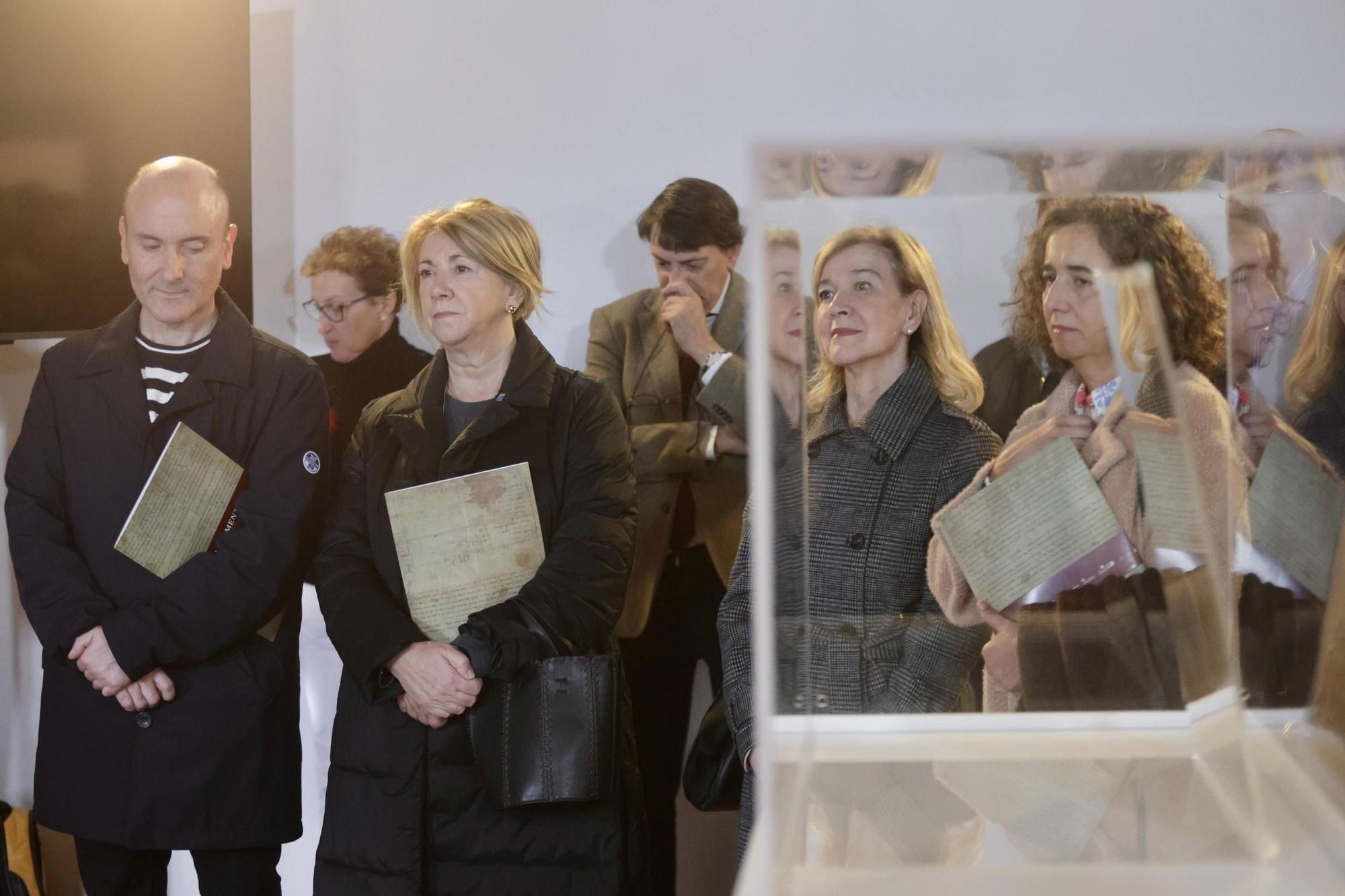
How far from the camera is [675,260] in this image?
2.62 meters

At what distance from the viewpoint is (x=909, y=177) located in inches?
27.9

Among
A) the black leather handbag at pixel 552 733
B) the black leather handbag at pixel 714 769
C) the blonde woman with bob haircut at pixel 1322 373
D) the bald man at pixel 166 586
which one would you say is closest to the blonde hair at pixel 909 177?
the blonde woman with bob haircut at pixel 1322 373

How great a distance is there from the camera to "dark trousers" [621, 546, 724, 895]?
2580 mm

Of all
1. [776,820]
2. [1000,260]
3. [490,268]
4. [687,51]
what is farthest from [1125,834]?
[687,51]

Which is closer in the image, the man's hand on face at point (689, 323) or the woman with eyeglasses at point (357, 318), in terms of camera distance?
the man's hand on face at point (689, 323)

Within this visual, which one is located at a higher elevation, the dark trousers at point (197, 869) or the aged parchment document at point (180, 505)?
the aged parchment document at point (180, 505)

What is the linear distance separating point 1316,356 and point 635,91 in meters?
2.11

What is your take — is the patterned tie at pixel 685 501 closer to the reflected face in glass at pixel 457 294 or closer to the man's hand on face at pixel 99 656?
the reflected face in glass at pixel 457 294

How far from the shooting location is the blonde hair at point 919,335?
2.53 feet

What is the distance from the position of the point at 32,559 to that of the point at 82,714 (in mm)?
295

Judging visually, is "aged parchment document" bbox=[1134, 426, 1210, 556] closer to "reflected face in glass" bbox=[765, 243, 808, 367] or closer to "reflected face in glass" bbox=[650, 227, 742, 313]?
"reflected face in glass" bbox=[765, 243, 808, 367]

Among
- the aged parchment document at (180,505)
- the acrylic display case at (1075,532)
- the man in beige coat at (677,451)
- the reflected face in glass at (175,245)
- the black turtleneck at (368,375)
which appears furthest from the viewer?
the black turtleneck at (368,375)

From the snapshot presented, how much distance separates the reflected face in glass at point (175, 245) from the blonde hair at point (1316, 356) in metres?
2.08

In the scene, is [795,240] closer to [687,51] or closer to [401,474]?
[401,474]
